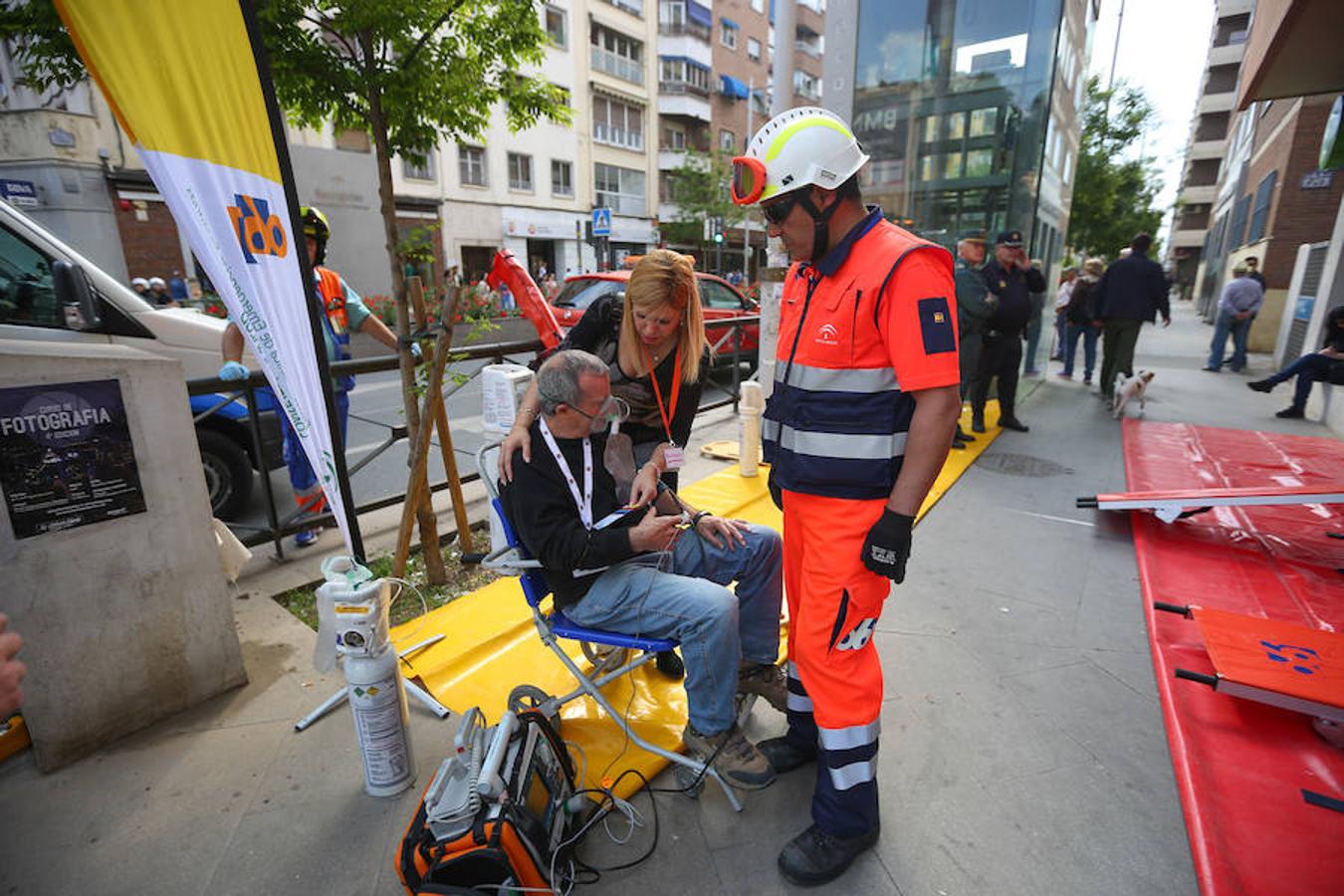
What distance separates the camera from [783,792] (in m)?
2.25

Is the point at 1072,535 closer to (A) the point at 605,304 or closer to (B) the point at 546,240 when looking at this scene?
(A) the point at 605,304

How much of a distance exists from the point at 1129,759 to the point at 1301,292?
39.7 ft

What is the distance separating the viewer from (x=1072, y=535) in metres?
4.44

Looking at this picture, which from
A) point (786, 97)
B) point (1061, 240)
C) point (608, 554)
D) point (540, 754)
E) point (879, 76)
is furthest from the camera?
point (1061, 240)

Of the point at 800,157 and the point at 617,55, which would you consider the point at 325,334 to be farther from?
the point at 617,55

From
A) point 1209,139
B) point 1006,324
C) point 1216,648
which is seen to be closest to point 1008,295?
point 1006,324

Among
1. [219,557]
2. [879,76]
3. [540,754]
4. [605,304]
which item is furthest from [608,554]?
[879,76]

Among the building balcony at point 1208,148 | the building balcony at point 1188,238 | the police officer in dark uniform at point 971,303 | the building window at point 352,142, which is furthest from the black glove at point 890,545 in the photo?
the building balcony at point 1188,238

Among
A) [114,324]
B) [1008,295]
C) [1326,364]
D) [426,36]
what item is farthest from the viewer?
[1008,295]

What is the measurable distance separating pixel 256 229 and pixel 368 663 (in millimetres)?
1436

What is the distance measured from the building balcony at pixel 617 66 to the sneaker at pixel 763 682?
106 ft

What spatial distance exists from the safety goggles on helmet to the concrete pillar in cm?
218

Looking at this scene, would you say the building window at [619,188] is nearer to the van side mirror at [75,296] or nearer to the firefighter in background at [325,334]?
the firefighter in background at [325,334]

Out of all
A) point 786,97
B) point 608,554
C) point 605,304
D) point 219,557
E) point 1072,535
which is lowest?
point 1072,535
